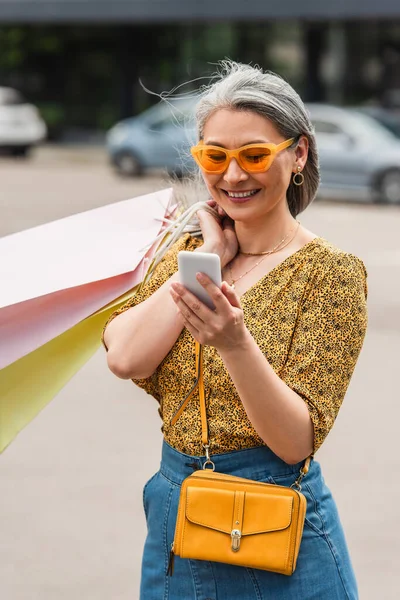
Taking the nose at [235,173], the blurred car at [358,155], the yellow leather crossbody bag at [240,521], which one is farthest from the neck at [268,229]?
the blurred car at [358,155]

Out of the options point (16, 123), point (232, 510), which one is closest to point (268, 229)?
point (232, 510)

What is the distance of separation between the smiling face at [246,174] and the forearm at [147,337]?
214mm

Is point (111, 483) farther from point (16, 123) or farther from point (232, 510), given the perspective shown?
point (16, 123)

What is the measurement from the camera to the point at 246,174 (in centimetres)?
232

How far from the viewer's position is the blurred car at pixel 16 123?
25594 mm

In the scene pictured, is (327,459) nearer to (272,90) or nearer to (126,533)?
(126,533)

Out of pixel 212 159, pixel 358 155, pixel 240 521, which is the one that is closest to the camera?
pixel 240 521

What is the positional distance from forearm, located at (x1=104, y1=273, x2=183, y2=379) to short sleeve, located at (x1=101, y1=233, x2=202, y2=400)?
2.8 inches

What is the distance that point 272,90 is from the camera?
232 cm

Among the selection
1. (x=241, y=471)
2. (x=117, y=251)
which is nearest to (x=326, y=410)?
(x=241, y=471)

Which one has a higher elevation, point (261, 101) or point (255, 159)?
point (261, 101)

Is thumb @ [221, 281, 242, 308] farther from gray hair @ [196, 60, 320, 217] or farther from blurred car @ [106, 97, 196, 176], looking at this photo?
blurred car @ [106, 97, 196, 176]

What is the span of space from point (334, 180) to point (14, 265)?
15425 mm

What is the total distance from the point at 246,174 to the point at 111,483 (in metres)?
3.67
